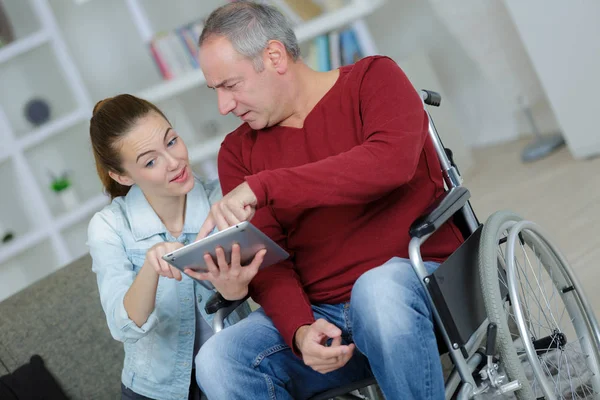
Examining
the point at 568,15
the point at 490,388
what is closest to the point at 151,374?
the point at 490,388

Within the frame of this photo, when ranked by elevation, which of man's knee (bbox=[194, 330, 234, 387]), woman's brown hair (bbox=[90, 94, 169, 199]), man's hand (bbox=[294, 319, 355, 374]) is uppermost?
woman's brown hair (bbox=[90, 94, 169, 199])

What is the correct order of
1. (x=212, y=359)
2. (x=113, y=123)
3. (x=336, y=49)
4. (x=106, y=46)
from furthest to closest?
(x=106, y=46) → (x=336, y=49) → (x=113, y=123) → (x=212, y=359)

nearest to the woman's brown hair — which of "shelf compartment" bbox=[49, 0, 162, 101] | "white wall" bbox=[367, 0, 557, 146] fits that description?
"shelf compartment" bbox=[49, 0, 162, 101]

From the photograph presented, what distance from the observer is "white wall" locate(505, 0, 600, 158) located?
316cm

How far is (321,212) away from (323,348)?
0.34m

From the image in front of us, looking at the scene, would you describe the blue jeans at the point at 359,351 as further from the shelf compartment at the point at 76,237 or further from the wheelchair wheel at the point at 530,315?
the shelf compartment at the point at 76,237

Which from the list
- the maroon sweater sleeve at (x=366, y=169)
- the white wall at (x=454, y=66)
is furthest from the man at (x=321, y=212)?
the white wall at (x=454, y=66)

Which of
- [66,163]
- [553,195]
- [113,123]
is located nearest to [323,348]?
[113,123]

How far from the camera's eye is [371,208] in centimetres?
165

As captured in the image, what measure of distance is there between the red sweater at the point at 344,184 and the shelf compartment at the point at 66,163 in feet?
8.52

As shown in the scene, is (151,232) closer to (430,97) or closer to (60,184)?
(430,97)

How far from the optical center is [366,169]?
148 centimetres

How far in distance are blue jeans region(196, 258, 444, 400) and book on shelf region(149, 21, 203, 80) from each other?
2356 mm

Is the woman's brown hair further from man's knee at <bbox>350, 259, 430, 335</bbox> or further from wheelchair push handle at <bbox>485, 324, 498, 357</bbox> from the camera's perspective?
wheelchair push handle at <bbox>485, 324, 498, 357</bbox>
